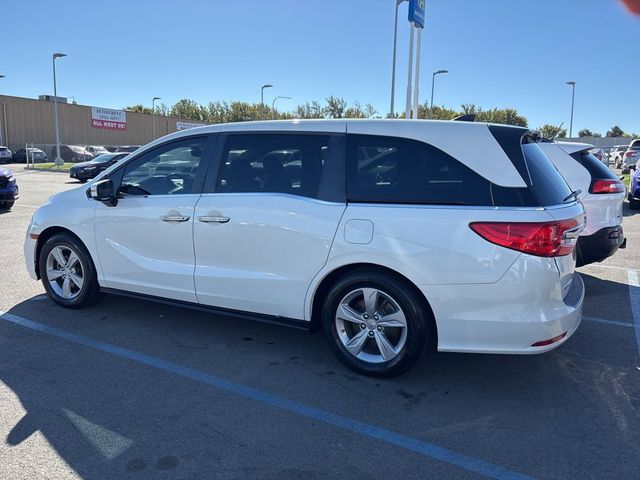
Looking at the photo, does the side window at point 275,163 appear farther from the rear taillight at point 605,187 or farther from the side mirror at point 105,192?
the rear taillight at point 605,187

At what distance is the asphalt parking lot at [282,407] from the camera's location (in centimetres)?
283

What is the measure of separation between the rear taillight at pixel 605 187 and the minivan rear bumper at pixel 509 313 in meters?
3.19

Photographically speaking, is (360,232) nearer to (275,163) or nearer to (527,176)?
(275,163)

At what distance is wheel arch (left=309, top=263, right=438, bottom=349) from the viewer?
362 cm

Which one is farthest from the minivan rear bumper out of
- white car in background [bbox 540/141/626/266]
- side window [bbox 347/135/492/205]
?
white car in background [bbox 540/141/626/266]

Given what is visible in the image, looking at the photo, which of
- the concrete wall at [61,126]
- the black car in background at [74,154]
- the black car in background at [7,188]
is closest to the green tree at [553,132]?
the black car in background at [7,188]

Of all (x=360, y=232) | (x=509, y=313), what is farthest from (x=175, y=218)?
(x=509, y=313)

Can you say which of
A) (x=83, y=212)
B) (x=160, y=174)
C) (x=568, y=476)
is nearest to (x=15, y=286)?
(x=83, y=212)

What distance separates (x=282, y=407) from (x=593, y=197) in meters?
4.60

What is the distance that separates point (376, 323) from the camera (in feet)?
12.4

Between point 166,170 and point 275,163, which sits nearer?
point 275,163

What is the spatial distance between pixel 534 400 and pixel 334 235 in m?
1.73

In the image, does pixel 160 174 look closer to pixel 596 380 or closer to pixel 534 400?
pixel 534 400

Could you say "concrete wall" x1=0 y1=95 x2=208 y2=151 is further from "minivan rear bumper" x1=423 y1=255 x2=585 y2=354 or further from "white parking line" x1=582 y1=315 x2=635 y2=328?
"minivan rear bumper" x1=423 y1=255 x2=585 y2=354
